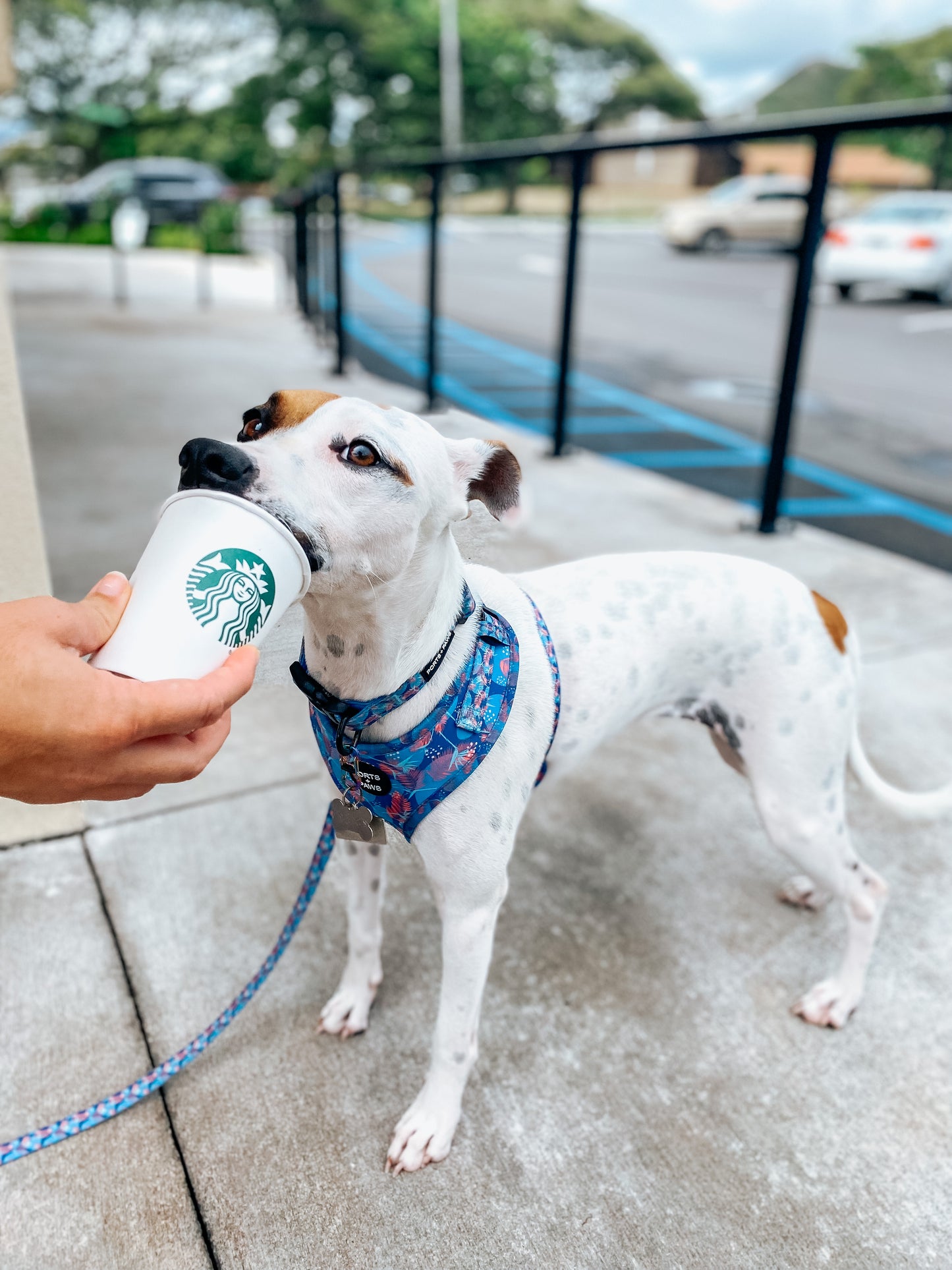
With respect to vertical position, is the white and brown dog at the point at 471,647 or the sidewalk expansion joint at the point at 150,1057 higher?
the white and brown dog at the point at 471,647

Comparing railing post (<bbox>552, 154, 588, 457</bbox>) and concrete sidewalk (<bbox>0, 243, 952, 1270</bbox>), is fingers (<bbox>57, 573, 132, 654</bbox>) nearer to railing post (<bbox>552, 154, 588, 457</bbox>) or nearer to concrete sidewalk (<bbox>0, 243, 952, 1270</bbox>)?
concrete sidewalk (<bbox>0, 243, 952, 1270</bbox>)

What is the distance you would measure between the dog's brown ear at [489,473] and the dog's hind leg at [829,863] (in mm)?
854

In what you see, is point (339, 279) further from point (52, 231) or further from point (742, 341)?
point (52, 231)

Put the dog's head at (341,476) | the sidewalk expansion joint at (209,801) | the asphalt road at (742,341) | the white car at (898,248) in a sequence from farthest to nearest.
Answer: the white car at (898,248), the asphalt road at (742,341), the sidewalk expansion joint at (209,801), the dog's head at (341,476)

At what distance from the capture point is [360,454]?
1.53 metres

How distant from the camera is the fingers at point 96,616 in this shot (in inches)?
51.5

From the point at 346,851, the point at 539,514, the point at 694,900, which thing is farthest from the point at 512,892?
the point at 539,514

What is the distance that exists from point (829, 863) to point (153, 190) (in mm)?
30739

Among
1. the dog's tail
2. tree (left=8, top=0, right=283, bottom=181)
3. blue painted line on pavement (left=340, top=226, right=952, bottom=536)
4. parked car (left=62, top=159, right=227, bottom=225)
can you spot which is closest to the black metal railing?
blue painted line on pavement (left=340, top=226, right=952, bottom=536)

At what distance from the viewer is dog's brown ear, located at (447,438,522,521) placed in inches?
69.6

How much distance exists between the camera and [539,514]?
5.54 m

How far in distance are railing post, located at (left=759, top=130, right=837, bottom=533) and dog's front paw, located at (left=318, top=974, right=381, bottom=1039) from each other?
3690 millimetres

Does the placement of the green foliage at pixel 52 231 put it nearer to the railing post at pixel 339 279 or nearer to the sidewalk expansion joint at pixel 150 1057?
the railing post at pixel 339 279

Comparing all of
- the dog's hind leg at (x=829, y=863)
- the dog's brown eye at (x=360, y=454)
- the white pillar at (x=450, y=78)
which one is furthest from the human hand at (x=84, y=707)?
the white pillar at (x=450, y=78)
